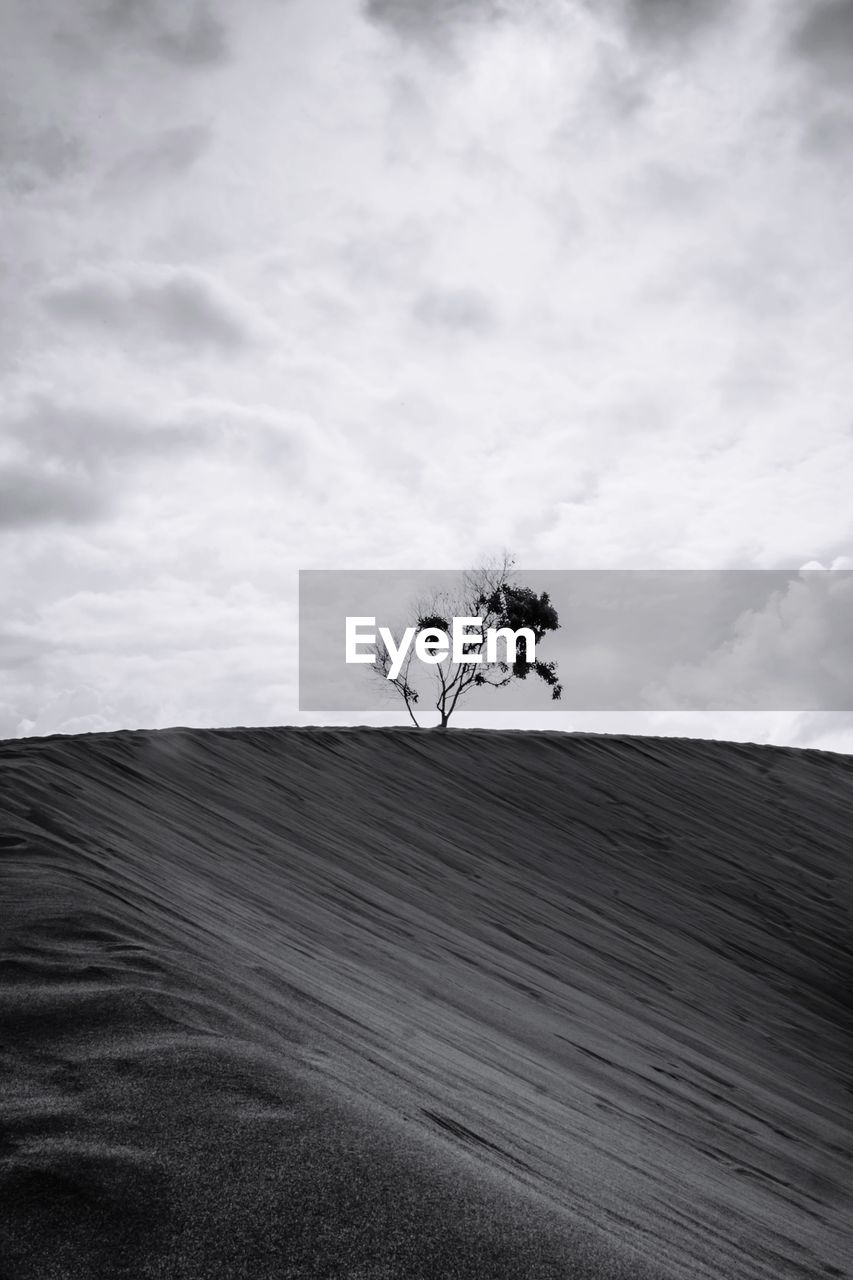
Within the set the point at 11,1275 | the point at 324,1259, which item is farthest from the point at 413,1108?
the point at 11,1275

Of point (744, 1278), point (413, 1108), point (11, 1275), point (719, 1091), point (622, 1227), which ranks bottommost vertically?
point (719, 1091)

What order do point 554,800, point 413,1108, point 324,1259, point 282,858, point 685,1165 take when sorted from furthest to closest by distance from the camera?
point 554,800 → point 282,858 → point 685,1165 → point 413,1108 → point 324,1259

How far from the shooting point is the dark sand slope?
71.1 inches

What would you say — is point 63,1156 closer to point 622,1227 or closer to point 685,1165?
point 622,1227

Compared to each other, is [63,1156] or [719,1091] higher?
[63,1156]

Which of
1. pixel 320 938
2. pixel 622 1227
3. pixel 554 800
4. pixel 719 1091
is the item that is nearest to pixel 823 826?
pixel 554 800

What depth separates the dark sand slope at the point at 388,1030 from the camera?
1807 millimetres

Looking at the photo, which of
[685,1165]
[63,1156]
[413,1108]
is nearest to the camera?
[63,1156]

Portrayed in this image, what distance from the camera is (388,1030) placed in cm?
361

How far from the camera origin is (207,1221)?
170 cm

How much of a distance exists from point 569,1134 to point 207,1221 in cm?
188

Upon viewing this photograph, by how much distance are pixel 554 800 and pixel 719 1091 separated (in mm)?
6313

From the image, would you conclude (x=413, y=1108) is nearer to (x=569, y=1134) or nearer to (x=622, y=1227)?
(x=622, y=1227)

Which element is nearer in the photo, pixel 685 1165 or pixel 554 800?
pixel 685 1165
